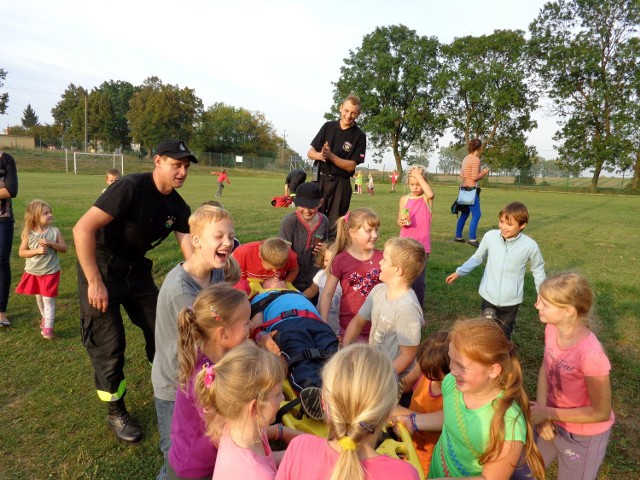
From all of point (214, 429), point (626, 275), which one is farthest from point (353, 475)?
point (626, 275)

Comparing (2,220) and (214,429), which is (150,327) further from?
(2,220)

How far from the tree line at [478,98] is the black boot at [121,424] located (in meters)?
46.7

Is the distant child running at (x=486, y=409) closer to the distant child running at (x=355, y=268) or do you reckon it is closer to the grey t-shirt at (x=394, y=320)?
the grey t-shirt at (x=394, y=320)

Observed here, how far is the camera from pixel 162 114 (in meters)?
66.4

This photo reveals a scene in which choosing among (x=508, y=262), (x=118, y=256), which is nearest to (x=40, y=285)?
(x=118, y=256)

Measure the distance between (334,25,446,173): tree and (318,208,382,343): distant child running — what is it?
53.7 metres

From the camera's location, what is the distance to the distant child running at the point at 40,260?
16.6ft

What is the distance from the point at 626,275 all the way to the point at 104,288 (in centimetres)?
894

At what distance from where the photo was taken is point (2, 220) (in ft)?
16.6

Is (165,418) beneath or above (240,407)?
beneath

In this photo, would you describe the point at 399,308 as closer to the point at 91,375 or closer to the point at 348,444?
the point at 348,444

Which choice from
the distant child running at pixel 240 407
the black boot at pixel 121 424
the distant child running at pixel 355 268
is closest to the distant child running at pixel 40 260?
the black boot at pixel 121 424

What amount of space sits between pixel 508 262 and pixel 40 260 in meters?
5.36

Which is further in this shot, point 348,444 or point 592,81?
point 592,81
